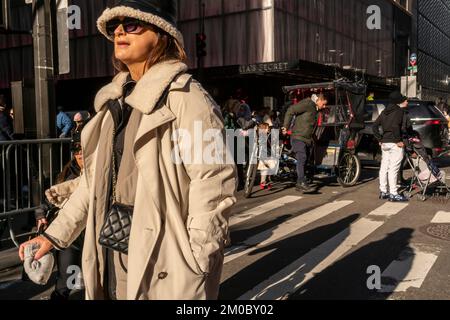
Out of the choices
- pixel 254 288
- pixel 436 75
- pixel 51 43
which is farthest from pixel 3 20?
pixel 436 75

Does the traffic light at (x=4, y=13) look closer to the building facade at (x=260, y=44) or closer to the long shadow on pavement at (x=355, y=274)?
the long shadow on pavement at (x=355, y=274)

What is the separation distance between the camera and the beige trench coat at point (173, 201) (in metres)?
1.80

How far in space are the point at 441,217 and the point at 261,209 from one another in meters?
2.93

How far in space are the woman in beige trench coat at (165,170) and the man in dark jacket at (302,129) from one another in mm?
7463

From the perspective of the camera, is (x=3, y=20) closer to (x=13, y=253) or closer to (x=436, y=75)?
(x=13, y=253)

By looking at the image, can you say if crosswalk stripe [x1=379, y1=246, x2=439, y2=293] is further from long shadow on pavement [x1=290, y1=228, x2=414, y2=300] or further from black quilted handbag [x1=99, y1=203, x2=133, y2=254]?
black quilted handbag [x1=99, y1=203, x2=133, y2=254]

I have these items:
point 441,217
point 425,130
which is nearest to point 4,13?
point 441,217

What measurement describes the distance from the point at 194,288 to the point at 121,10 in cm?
119

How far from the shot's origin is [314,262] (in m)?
5.10

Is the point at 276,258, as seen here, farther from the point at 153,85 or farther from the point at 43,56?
the point at 43,56

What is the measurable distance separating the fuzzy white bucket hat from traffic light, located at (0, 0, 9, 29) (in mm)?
4578

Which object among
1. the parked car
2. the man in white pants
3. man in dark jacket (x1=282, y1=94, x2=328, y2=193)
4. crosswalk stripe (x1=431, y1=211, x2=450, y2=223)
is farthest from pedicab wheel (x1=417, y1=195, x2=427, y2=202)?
the parked car

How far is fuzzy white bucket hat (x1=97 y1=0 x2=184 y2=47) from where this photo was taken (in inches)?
74.2

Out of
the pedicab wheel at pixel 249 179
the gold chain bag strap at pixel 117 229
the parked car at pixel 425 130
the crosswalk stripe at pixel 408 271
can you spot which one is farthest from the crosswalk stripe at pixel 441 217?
the gold chain bag strap at pixel 117 229
